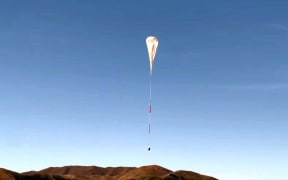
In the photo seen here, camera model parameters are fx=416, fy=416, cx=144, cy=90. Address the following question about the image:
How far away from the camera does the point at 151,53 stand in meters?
67.1

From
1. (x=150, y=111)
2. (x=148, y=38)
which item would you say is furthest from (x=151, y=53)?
(x=150, y=111)

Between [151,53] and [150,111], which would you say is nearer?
[150,111]

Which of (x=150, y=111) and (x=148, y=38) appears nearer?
(x=150, y=111)

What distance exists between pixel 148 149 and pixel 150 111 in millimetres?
5597

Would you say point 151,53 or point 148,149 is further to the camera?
point 151,53

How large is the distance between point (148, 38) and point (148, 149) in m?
19.1

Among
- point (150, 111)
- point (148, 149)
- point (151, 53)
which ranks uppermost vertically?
point (151, 53)

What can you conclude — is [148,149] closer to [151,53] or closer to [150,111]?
[150,111]

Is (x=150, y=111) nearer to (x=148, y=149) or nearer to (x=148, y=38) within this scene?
(x=148, y=149)

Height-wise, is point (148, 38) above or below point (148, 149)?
above

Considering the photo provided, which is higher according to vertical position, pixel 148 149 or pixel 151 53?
pixel 151 53

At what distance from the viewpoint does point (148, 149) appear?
201ft

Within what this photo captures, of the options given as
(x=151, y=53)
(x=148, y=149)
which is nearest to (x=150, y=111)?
(x=148, y=149)

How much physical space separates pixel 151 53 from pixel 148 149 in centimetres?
1578
